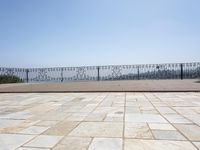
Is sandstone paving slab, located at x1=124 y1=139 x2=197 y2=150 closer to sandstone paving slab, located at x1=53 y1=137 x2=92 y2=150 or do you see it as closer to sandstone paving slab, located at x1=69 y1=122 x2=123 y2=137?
sandstone paving slab, located at x1=69 y1=122 x2=123 y2=137

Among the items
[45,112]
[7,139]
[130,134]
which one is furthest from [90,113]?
[7,139]

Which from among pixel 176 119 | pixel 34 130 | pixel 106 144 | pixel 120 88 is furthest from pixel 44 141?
pixel 120 88

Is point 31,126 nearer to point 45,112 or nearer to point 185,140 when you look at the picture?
point 45,112

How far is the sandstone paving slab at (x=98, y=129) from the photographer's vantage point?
324 centimetres

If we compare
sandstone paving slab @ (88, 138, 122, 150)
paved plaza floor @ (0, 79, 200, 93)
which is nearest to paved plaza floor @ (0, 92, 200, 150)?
sandstone paving slab @ (88, 138, 122, 150)

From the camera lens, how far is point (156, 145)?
277 centimetres

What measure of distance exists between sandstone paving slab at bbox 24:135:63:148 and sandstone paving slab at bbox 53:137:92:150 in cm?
9

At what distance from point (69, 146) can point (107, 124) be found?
114 cm

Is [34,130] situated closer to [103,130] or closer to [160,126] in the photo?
[103,130]

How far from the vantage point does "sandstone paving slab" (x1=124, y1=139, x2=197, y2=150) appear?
2.68 meters

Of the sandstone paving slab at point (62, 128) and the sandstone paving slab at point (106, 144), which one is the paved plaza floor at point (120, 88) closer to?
the sandstone paving slab at point (62, 128)

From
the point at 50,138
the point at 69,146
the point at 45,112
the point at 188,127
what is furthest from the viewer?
the point at 45,112

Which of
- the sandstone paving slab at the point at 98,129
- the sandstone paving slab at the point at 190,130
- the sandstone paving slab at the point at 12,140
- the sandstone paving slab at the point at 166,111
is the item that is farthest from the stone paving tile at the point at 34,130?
the sandstone paving slab at the point at 166,111

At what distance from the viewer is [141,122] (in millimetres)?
3918
